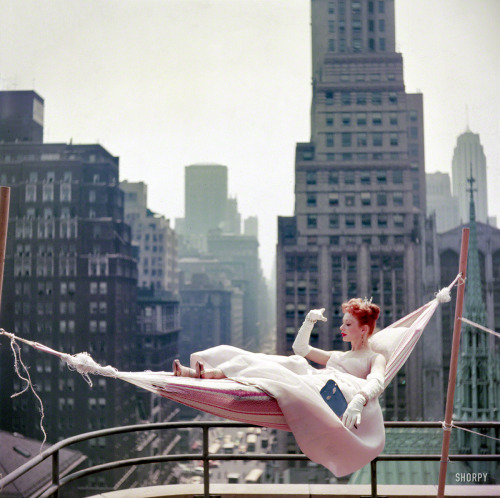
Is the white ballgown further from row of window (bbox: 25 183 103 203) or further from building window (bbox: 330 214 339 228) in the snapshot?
row of window (bbox: 25 183 103 203)

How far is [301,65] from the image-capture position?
132 feet

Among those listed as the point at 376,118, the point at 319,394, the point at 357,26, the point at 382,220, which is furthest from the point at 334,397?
the point at 357,26

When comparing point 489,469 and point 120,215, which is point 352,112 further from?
point 489,469

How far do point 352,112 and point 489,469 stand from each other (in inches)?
780

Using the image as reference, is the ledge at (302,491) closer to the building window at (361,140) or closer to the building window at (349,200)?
the building window at (349,200)

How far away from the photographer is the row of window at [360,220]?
99.2 feet

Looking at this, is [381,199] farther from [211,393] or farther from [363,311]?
[211,393]

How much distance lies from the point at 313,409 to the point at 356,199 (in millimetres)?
29694

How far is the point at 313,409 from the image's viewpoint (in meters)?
1.81

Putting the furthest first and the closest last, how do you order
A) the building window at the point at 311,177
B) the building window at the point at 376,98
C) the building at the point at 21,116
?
1. the building at the point at 21,116
2. the building window at the point at 376,98
3. the building window at the point at 311,177

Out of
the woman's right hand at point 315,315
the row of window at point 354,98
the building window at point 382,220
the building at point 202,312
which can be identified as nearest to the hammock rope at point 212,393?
the woman's right hand at point 315,315

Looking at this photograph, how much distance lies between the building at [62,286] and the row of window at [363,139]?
13.2m

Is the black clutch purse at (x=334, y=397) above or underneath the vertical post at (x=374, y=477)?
above

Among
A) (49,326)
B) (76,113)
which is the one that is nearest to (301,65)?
(76,113)
